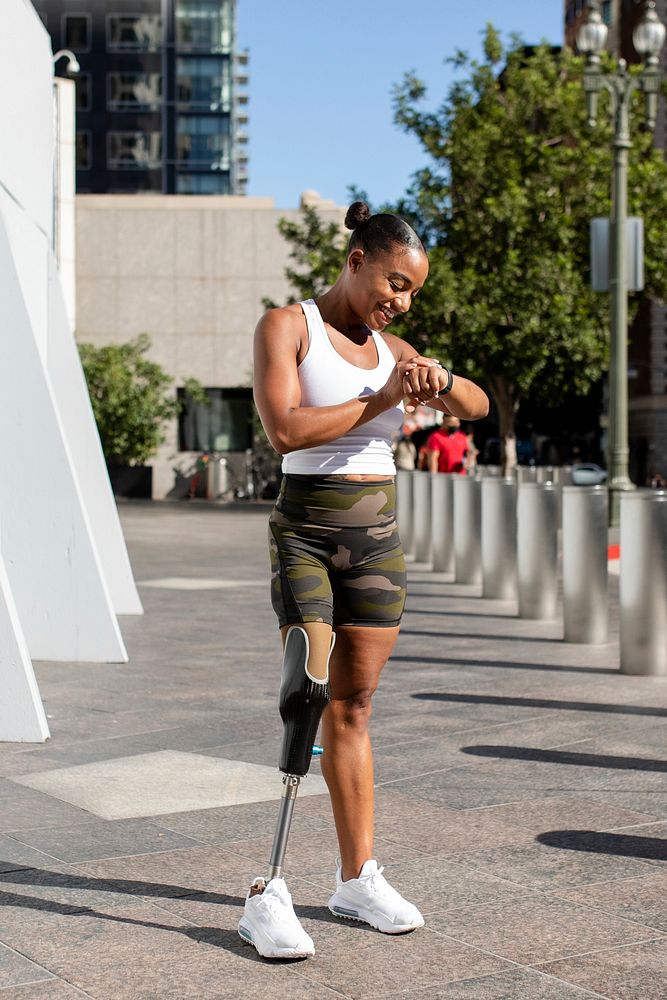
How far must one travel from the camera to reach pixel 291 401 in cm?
381

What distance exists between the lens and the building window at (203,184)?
85.9 meters

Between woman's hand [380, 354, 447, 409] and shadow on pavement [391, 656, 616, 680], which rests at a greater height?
woman's hand [380, 354, 447, 409]

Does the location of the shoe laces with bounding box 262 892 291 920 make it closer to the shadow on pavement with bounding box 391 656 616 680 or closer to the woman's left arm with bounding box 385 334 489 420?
the woman's left arm with bounding box 385 334 489 420

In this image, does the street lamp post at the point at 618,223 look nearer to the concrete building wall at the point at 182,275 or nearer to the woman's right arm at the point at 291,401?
the woman's right arm at the point at 291,401

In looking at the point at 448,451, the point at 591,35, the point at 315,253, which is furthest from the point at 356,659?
the point at 315,253

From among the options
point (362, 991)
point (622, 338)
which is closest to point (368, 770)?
point (362, 991)

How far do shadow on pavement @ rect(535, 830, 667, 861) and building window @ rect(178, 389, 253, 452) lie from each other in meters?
34.7

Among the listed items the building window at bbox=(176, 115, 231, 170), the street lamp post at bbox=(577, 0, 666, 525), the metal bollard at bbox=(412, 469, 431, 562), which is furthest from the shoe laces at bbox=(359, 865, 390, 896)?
the building window at bbox=(176, 115, 231, 170)

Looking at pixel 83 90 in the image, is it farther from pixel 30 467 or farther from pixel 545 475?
pixel 30 467

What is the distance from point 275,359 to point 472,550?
10.8 m

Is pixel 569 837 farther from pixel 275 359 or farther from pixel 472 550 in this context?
pixel 472 550

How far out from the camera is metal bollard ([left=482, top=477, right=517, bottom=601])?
1269 centimetres

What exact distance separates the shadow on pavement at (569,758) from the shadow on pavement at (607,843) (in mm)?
1106

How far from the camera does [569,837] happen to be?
4938 millimetres
